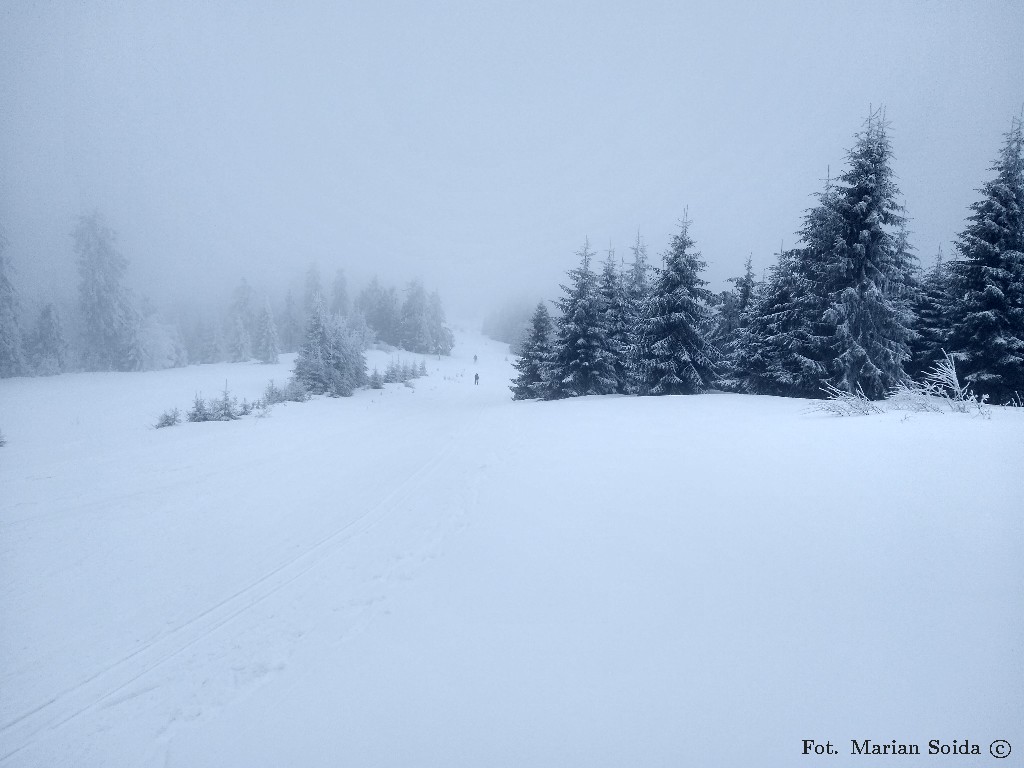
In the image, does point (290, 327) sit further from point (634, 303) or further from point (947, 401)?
point (947, 401)

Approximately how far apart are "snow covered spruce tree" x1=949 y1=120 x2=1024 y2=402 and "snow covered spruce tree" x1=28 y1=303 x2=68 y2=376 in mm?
47957

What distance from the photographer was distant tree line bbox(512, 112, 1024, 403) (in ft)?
41.9

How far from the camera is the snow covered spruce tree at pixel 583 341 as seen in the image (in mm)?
19188

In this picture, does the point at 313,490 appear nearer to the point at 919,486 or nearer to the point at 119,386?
the point at 919,486

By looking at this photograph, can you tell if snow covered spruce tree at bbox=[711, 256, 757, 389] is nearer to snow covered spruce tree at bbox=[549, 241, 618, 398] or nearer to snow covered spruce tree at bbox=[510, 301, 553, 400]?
snow covered spruce tree at bbox=[549, 241, 618, 398]

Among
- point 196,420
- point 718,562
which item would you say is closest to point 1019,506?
point 718,562

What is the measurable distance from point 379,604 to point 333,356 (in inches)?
997

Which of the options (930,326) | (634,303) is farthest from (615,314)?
(930,326)

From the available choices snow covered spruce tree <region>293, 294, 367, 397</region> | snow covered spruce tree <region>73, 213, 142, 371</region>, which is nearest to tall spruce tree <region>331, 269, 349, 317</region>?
snow covered spruce tree <region>73, 213, 142, 371</region>

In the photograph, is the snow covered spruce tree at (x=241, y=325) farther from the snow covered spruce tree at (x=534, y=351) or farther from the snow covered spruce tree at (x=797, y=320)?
the snow covered spruce tree at (x=797, y=320)

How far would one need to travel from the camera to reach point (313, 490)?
7430 millimetres

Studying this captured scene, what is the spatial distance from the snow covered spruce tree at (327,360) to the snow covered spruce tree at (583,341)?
14.4m

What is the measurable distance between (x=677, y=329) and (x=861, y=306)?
5.97 m

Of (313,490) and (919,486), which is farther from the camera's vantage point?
(313,490)
